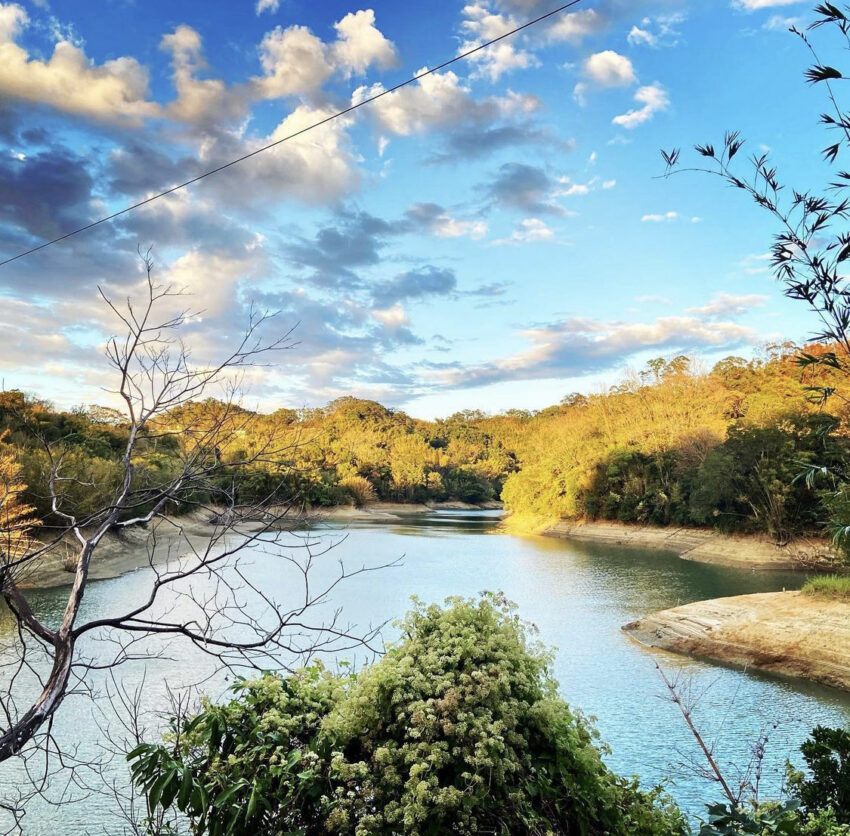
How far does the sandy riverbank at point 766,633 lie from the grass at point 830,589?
0.16 metres

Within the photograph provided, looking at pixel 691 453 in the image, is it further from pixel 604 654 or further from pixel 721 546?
pixel 604 654

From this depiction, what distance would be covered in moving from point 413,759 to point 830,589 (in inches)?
440

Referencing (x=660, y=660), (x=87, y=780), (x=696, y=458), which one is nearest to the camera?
(x=87, y=780)

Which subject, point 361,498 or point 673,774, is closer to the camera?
point 673,774

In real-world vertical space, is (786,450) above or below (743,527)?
above

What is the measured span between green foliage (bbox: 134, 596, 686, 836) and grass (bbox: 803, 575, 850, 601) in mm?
9859

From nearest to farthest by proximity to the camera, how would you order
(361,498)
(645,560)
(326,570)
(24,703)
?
(24,703) → (326,570) → (645,560) → (361,498)

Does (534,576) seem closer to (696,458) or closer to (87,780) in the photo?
(696,458)

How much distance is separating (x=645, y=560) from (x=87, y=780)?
19800mm

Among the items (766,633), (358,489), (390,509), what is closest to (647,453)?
(766,633)

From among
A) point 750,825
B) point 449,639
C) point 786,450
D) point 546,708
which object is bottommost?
point 750,825

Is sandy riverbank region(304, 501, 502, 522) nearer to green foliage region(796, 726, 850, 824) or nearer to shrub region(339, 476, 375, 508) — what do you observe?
shrub region(339, 476, 375, 508)

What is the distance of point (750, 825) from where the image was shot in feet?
9.00

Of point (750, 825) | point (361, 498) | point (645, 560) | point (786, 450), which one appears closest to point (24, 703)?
point (750, 825)
